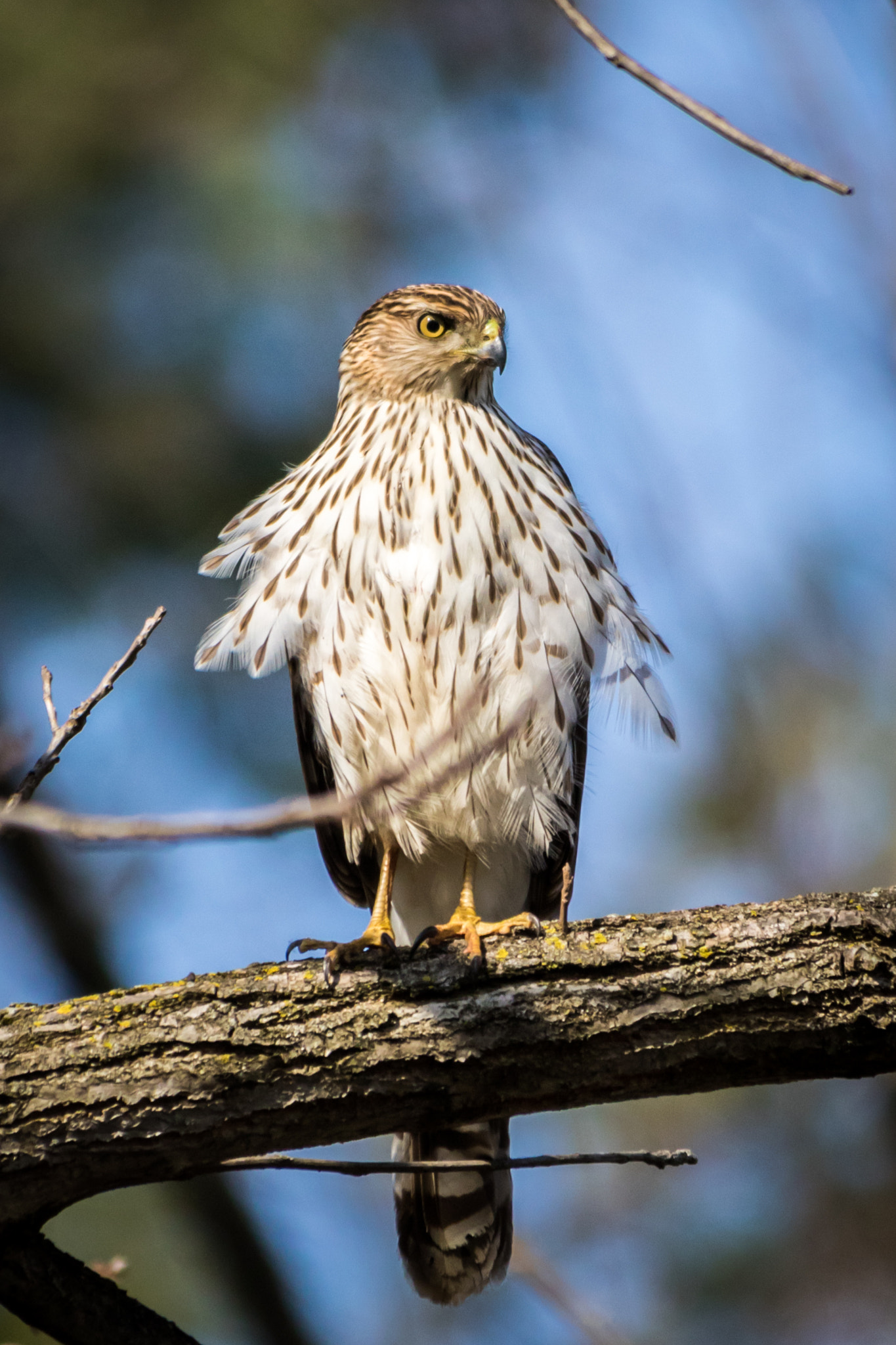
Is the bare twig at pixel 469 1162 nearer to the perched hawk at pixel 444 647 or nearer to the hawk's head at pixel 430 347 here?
the perched hawk at pixel 444 647

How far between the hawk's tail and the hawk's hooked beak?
2319 millimetres

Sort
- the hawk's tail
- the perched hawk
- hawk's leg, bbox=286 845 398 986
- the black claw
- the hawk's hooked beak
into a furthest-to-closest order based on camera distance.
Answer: the hawk's hooked beak → the perched hawk → the hawk's tail → the black claw → hawk's leg, bbox=286 845 398 986

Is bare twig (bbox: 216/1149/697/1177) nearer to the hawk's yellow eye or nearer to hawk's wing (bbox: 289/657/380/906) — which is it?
hawk's wing (bbox: 289/657/380/906)

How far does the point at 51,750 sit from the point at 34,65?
481cm

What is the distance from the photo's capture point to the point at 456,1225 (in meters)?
3.62

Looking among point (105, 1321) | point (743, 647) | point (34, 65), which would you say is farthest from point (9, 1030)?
point (34, 65)

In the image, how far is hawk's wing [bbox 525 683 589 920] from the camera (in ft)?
13.3

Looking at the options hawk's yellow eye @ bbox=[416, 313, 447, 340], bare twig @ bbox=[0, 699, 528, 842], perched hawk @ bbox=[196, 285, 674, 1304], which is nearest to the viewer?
bare twig @ bbox=[0, 699, 528, 842]

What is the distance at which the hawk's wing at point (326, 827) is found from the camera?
4.05m

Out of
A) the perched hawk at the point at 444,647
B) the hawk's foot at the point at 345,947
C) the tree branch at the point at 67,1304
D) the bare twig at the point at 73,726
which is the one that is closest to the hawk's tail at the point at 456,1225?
the perched hawk at the point at 444,647

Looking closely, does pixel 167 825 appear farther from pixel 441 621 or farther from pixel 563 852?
pixel 563 852

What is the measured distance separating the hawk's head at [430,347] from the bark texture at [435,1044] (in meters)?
2.12

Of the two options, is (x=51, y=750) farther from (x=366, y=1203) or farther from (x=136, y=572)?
(x=366, y=1203)

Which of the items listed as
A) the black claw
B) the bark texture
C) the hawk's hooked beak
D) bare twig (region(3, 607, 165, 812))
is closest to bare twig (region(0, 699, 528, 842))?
bare twig (region(3, 607, 165, 812))
